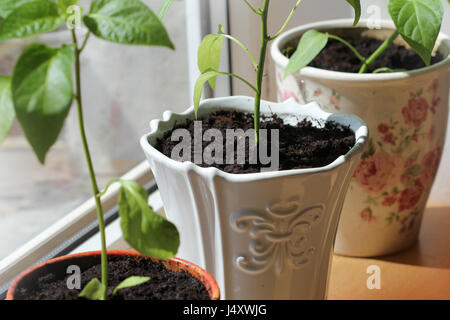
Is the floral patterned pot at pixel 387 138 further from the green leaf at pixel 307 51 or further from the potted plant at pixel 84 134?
the potted plant at pixel 84 134

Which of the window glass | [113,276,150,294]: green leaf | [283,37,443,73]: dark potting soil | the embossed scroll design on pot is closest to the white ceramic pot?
the embossed scroll design on pot

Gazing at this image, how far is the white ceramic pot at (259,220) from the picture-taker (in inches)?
19.9

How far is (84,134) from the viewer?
A: 15.8 inches

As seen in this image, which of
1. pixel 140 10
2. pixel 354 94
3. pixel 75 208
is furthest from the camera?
pixel 75 208

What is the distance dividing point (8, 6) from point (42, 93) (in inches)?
3.1

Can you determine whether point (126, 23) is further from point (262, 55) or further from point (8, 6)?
point (262, 55)

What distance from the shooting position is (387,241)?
78 cm

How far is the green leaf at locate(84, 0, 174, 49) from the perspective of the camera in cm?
36

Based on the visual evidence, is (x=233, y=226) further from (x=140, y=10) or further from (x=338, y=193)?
(x=140, y=10)

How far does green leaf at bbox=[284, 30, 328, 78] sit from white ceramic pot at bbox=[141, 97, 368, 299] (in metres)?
0.11

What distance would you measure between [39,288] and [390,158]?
17.1 inches

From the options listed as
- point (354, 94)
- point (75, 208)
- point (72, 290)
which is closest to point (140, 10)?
point (72, 290)

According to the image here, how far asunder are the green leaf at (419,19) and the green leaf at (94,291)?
0.35 m

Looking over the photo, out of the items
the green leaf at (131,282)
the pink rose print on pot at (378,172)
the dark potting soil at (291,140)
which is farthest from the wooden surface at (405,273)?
the green leaf at (131,282)
